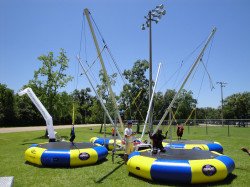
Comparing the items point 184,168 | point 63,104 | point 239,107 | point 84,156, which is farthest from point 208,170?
point 239,107

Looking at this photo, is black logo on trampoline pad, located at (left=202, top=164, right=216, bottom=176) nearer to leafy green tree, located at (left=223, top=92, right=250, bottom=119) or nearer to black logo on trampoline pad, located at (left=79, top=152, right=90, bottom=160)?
black logo on trampoline pad, located at (left=79, top=152, right=90, bottom=160)

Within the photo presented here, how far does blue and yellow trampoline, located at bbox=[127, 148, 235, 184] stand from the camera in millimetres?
8023

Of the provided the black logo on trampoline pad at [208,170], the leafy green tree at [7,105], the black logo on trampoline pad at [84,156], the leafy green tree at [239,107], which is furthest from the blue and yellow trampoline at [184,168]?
the leafy green tree at [239,107]

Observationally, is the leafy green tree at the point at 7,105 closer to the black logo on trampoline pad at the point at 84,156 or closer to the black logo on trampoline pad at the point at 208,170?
the black logo on trampoline pad at the point at 84,156

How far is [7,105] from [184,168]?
147 ft

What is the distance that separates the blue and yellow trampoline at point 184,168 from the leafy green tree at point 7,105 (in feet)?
140

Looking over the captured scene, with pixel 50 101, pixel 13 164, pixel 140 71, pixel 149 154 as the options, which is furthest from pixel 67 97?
pixel 149 154

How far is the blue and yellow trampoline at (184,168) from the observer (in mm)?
8023

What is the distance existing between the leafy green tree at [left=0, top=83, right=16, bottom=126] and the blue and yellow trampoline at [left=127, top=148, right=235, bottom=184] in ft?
140

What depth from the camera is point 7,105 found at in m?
47.7

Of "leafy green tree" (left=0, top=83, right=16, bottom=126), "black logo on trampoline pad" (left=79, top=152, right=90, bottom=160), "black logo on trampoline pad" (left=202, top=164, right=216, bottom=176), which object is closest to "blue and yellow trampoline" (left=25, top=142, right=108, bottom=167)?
"black logo on trampoline pad" (left=79, top=152, right=90, bottom=160)

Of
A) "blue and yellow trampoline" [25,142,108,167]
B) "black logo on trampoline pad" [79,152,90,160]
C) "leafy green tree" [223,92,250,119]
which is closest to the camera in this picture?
"blue and yellow trampoline" [25,142,108,167]

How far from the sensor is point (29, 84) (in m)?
25.0

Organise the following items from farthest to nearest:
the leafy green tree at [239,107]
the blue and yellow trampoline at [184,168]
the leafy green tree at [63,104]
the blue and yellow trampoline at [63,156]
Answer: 1. the leafy green tree at [239,107]
2. the leafy green tree at [63,104]
3. the blue and yellow trampoline at [63,156]
4. the blue and yellow trampoline at [184,168]
